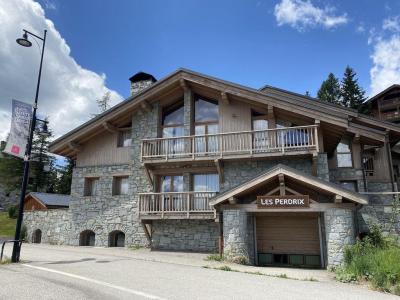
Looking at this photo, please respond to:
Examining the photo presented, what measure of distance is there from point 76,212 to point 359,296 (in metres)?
15.1

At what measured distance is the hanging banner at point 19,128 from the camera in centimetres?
1143

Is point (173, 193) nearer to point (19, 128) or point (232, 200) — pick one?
point (232, 200)

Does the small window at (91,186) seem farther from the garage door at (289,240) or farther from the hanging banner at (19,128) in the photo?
the garage door at (289,240)

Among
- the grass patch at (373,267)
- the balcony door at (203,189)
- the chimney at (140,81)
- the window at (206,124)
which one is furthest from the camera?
the chimney at (140,81)

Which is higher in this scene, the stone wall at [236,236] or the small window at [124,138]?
the small window at [124,138]

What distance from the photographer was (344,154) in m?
17.4

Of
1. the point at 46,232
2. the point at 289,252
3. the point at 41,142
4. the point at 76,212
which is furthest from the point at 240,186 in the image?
the point at 41,142

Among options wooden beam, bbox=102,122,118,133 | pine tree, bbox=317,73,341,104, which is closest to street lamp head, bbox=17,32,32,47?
wooden beam, bbox=102,122,118,133

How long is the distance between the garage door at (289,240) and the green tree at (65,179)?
104 feet

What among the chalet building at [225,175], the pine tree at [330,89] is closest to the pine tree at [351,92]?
the pine tree at [330,89]

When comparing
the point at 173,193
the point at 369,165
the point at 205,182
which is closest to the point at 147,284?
the point at 173,193

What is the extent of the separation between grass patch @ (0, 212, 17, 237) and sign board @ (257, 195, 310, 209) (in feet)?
73.7

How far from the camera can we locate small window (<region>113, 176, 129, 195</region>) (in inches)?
703

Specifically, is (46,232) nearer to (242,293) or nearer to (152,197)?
(152,197)
